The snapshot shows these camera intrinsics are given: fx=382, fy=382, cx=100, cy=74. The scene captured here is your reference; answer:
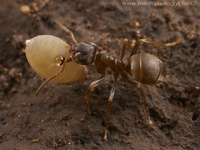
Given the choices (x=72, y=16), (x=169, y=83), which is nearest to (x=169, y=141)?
(x=169, y=83)

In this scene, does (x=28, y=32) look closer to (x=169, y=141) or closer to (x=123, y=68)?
(x=123, y=68)

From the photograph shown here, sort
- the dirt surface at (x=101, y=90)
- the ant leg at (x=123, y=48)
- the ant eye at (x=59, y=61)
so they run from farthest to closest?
the ant leg at (x=123, y=48)
the ant eye at (x=59, y=61)
the dirt surface at (x=101, y=90)

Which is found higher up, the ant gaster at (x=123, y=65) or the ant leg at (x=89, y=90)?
the ant gaster at (x=123, y=65)

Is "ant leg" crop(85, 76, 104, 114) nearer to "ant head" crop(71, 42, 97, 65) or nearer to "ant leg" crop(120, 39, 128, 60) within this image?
"ant head" crop(71, 42, 97, 65)

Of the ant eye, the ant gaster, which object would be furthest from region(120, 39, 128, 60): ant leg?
the ant eye

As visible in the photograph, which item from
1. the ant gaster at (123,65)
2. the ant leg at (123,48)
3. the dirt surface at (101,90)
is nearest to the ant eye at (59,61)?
the ant gaster at (123,65)

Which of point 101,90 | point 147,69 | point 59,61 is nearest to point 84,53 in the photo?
point 59,61

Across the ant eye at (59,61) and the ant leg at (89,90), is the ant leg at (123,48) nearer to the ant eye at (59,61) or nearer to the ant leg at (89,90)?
the ant leg at (89,90)

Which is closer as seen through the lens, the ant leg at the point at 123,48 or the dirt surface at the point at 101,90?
the dirt surface at the point at 101,90
